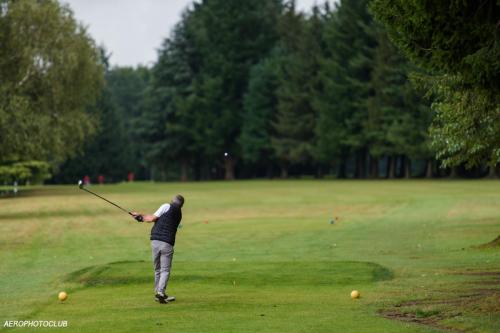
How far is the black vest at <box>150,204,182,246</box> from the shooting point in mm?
17594

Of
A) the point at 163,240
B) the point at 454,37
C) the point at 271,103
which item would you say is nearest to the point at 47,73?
the point at 271,103

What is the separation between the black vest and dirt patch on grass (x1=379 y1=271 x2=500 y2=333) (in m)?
4.10

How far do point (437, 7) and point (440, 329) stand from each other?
4871 millimetres

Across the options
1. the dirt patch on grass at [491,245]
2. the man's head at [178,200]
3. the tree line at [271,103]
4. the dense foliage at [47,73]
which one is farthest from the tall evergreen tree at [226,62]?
the man's head at [178,200]

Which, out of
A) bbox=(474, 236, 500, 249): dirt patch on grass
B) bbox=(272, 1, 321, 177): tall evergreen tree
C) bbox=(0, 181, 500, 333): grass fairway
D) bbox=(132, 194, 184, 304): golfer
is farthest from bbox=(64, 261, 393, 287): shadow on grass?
bbox=(272, 1, 321, 177): tall evergreen tree

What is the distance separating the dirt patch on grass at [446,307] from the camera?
600 inches

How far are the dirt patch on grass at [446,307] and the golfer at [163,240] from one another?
4009 millimetres

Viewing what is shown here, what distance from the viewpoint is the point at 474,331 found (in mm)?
13859

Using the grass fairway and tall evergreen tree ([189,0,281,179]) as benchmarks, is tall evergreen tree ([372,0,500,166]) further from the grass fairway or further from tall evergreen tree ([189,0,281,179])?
tall evergreen tree ([189,0,281,179])

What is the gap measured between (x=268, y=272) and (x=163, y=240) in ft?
18.5

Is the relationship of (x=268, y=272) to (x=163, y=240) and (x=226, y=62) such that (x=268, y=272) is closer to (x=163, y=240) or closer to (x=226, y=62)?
(x=163, y=240)

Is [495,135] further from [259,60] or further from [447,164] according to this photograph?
[259,60]

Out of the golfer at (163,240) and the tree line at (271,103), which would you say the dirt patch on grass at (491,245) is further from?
the tree line at (271,103)

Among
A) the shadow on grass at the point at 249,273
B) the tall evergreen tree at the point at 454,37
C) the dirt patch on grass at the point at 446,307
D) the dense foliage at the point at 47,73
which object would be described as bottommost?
the shadow on grass at the point at 249,273
